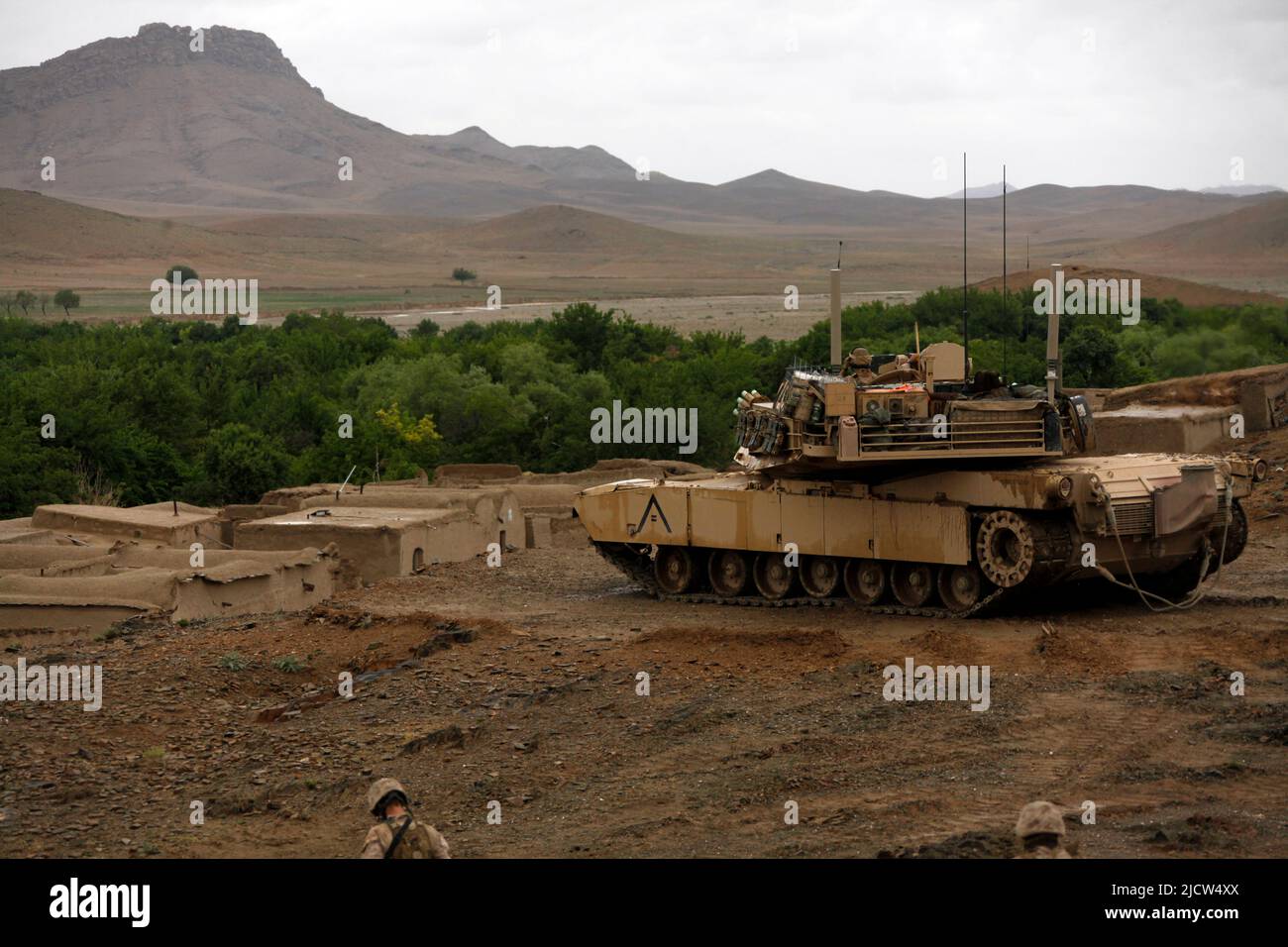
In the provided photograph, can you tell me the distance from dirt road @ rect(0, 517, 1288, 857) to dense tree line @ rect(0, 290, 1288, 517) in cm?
1703

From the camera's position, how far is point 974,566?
1894 centimetres

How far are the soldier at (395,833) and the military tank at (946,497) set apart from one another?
11.1 m

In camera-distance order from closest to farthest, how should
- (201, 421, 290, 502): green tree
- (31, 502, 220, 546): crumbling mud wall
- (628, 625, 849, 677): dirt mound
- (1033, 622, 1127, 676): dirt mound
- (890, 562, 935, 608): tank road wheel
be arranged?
(1033, 622, 1127, 676): dirt mound < (628, 625, 849, 677): dirt mound < (890, 562, 935, 608): tank road wheel < (31, 502, 220, 546): crumbling mud wall < (201, 421, 290, 502): green tree

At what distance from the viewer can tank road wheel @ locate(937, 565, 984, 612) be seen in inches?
748

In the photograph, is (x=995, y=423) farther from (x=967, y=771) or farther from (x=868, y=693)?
(x=967, y=771)

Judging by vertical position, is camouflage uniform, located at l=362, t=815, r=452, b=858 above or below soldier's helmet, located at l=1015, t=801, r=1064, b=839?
below

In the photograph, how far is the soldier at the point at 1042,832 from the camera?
7504mm

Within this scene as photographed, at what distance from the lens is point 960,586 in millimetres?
19234

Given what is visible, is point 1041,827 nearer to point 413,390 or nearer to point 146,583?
point 146,583

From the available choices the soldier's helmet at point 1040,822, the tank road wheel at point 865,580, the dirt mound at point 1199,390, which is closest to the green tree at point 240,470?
the dirt mound at point 1199,390

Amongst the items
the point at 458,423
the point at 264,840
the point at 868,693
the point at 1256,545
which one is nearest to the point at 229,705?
the point at 264,840

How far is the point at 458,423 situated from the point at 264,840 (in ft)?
120

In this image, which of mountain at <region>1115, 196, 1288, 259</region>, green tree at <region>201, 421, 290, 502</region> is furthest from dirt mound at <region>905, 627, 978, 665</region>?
mountain at <region>1115, 196, 1288, 259</region>

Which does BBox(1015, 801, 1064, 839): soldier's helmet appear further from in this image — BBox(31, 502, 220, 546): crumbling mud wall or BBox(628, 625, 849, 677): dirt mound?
BBox(31, 502, 220, 546): crumbling mud wall
